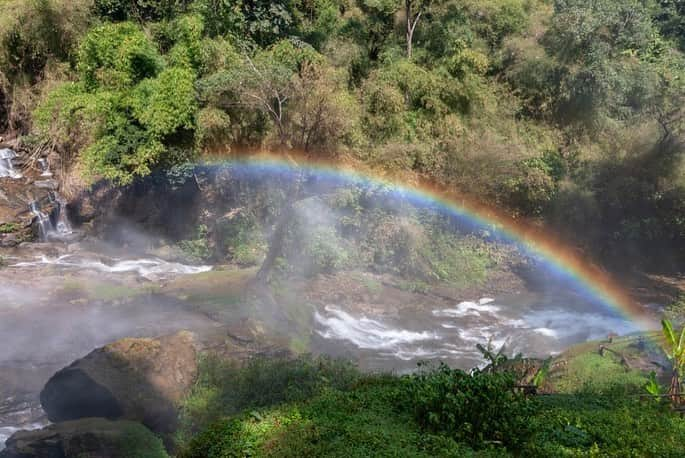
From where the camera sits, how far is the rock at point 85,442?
27.0 feet

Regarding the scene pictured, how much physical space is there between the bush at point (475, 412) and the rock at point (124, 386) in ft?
18.0

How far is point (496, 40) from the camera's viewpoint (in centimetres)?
2723

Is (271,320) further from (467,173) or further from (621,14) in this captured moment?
(621,14)

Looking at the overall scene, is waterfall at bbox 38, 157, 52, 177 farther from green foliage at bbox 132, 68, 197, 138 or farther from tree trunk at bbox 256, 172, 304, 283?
tree trunk at bbox 256, 172, 304, 283

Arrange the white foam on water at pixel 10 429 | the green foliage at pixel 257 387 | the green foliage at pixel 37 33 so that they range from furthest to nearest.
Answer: the green foliage at pixel 37 33
the white foam on water at pixel 10 429
the green foliage at pixel 257 387

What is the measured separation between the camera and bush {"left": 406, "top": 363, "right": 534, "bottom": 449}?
6.39m

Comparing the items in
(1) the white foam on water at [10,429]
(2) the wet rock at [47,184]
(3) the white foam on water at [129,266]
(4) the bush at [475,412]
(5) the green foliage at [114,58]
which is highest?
(5) the green foliage at [114,58]

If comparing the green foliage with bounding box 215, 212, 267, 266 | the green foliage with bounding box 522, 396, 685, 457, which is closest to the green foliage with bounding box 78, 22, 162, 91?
the green foliage with bounding box 215, 212, 267, 266

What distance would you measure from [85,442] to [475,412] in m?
6.10

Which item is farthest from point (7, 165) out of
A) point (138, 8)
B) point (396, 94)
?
point (396, 94)

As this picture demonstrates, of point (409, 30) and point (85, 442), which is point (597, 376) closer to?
point (85, 442)

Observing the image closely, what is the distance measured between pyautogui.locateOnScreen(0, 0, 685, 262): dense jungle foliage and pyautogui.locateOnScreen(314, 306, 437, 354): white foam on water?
19.4ft

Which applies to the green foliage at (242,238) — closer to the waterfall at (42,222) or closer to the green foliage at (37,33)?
the waterfall at (42,222)

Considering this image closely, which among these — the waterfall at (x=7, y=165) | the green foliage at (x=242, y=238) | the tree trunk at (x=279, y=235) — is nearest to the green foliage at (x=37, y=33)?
the waterfall at (x=7, y=165)
